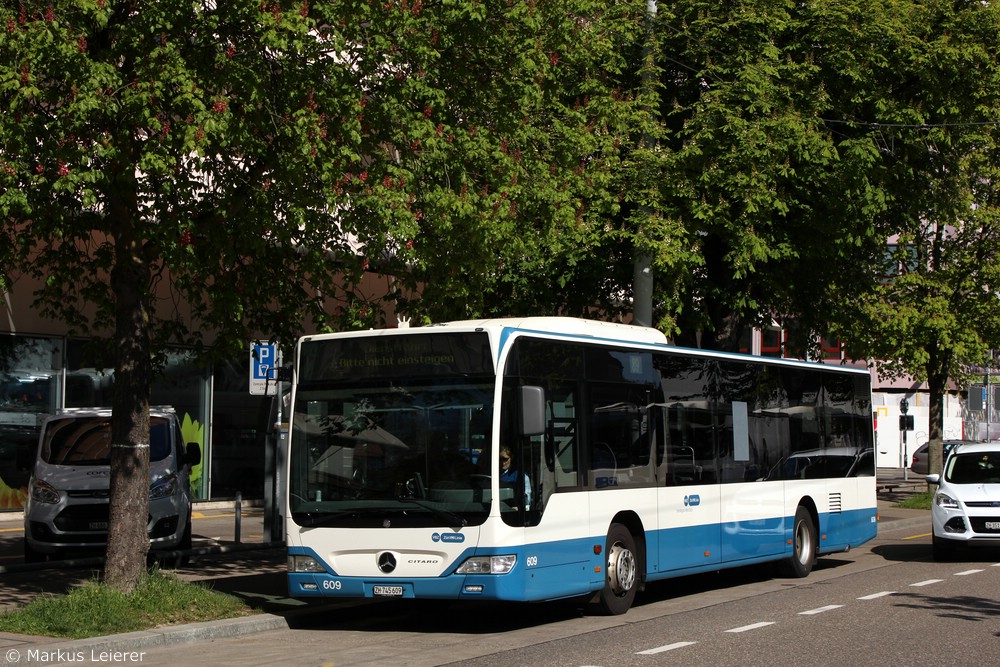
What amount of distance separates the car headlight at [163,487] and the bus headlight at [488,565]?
753 cm

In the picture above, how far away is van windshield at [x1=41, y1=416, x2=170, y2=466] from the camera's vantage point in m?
18.7

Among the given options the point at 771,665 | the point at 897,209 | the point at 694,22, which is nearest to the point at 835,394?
the point at 897,209

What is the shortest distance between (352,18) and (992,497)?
12.1m

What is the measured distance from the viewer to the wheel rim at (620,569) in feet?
45.2

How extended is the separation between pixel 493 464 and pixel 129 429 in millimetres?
3656

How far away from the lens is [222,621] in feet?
40.7

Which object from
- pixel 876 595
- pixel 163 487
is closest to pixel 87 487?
pixel 163 487

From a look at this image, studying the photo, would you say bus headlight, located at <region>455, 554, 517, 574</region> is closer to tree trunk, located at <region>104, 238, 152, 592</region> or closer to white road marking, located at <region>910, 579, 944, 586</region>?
tree trunk, located at <region>104, 238, 152, 592</region>

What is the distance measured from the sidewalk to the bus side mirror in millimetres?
3125

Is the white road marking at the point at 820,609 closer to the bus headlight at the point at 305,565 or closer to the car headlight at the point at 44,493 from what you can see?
the bus headlight at the point at 305,565

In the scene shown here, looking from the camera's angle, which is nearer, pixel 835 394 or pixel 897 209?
pixel 835 394

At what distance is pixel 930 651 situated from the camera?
36.0 ft

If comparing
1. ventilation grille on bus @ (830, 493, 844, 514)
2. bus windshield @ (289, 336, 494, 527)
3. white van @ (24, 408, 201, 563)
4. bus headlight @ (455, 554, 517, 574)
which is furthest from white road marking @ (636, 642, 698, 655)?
white van @ (24, 408, 201, 563)

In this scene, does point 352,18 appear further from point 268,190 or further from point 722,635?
point 722,635
